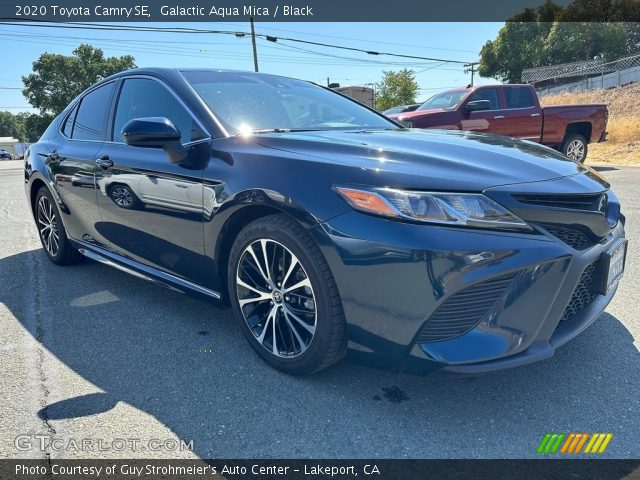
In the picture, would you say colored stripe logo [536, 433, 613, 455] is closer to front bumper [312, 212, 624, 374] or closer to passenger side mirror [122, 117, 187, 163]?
front bumper [312, 212, 624, 374]

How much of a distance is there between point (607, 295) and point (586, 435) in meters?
0.74

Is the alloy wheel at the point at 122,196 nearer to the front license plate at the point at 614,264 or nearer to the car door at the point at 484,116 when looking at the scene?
the front license plate at the point at 614,264

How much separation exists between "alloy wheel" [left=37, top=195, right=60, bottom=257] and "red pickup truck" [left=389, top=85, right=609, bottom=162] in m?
6.48

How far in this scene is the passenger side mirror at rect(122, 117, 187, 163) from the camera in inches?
97.3

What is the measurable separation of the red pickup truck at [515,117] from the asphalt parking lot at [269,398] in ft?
22.0

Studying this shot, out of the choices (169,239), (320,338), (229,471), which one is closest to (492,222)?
(320,338)

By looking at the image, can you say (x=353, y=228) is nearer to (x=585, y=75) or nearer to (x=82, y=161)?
(x=82, y=161)

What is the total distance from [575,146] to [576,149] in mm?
75

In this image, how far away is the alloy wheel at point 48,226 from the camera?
4211 mm

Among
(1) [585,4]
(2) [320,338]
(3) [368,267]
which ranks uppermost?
(1) [585,4]

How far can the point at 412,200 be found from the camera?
1834mm

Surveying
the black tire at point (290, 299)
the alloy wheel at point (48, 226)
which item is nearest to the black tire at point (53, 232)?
the alloy wheel at point (48, 226)

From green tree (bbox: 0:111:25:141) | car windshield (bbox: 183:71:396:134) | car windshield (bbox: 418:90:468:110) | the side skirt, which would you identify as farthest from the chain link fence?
green tree (bbox: 0:111:25:141)

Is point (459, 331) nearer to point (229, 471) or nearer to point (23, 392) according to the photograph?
point (229, 471)
